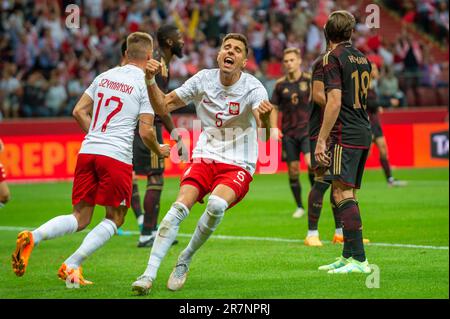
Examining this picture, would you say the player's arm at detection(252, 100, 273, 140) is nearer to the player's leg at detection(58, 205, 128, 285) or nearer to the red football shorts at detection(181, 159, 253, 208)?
the red football shorts at detection(181, 159, 253, 208)

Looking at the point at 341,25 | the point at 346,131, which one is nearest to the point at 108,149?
the point at 346,131

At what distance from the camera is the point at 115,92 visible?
8.97 meters

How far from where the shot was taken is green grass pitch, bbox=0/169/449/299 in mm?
8422

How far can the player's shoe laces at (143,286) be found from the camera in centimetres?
806

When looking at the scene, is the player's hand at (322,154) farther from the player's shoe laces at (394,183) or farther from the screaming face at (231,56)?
the player's shoe laces at (394,183)

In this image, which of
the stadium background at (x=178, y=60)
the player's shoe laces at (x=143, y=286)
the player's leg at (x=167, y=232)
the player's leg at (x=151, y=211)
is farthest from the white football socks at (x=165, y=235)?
the stadium background at (x=178, y=60)

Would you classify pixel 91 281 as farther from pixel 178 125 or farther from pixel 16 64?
pixel 16 64

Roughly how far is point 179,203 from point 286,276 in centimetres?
139

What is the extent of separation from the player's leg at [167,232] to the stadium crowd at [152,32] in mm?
15541

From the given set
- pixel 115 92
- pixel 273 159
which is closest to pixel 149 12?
pixel 273 159

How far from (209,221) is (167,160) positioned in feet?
47.7

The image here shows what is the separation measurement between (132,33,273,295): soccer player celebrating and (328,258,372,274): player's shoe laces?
49.4 inches

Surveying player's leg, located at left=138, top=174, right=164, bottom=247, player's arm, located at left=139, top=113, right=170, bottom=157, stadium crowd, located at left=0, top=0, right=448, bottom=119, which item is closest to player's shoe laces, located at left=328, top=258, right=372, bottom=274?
player's arm, located at left=139, top=113, right=170, bottom=157

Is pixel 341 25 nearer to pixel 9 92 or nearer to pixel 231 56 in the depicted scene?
pixel 231 56
